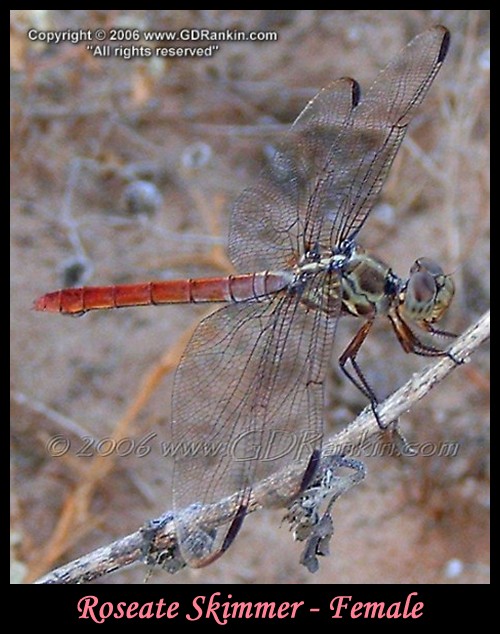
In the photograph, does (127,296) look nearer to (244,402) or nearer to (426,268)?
(244,402)

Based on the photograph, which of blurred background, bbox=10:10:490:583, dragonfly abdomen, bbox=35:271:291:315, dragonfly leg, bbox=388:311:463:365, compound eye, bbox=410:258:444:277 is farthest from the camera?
blurred background, bbox=10:10:490:583

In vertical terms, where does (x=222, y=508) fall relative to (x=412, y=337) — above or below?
below

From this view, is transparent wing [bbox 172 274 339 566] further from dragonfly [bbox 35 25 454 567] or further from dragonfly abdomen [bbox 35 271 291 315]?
dragonfly abdomen [bbox 35 271 291 315]

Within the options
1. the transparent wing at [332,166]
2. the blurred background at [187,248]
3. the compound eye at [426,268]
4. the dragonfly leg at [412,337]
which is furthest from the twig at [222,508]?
the blurred background at [187,248]

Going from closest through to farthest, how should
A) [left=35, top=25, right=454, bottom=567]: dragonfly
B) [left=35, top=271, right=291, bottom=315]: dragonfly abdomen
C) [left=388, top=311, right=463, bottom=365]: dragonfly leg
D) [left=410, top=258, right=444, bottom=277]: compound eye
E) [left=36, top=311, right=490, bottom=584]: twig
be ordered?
[left=36, top=311, right=490, bottom=584]: twig, [left=35, top=25, right=454, bottom=567]: dragonfly, [left=388, top=311, right=463, bottom=365]: dragonfly leg, [left=410, top=258, right=444, bottom=277]: compound eye, [left=35, top=271, right=291, bottom=315]: dragonfly abdomen

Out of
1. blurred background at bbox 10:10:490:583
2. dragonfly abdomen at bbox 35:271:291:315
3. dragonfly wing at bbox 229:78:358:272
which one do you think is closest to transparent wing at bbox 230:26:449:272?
dragonfly wing at bbox 229:78:358:272

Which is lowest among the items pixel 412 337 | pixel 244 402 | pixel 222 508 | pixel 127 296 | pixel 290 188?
pixel 222 508

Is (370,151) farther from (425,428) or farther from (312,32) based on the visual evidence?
(312,32)

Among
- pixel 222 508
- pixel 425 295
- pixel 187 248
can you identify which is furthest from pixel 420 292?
pixel 187 248
